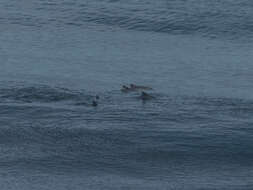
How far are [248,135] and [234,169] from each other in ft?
20.8

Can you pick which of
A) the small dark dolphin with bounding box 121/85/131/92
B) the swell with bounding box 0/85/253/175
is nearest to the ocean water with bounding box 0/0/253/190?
the swell with bounding box 0/85/253/175

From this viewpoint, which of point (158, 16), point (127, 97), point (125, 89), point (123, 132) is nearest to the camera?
point (123, 132)

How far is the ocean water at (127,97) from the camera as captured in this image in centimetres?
6794

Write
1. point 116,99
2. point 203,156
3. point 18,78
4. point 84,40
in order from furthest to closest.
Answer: point 84,40 → point 18,78 → point 116,99 → point 203,156

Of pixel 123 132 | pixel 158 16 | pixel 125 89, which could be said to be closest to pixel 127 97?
pixel 125 89

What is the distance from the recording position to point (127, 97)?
8250 cm

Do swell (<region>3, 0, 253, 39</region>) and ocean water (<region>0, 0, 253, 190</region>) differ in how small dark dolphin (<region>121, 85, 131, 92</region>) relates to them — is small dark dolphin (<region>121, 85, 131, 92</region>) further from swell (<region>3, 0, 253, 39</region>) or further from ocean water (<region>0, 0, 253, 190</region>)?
swell (<region>3, 0, 253, 39</region>)

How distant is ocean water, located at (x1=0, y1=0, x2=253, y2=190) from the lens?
67.9m

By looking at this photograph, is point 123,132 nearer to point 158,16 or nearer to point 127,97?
point 127,97

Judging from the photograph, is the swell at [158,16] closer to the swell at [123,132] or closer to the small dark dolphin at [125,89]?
the small dark dolphin at [125,89]

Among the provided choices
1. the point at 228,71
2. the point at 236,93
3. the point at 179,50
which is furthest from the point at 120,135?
the point at 179,50

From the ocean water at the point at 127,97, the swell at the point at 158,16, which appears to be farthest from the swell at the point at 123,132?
the swell at the point at 158,16

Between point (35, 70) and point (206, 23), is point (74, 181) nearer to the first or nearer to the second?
point (35, 70)

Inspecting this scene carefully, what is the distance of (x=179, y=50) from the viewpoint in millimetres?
102312
